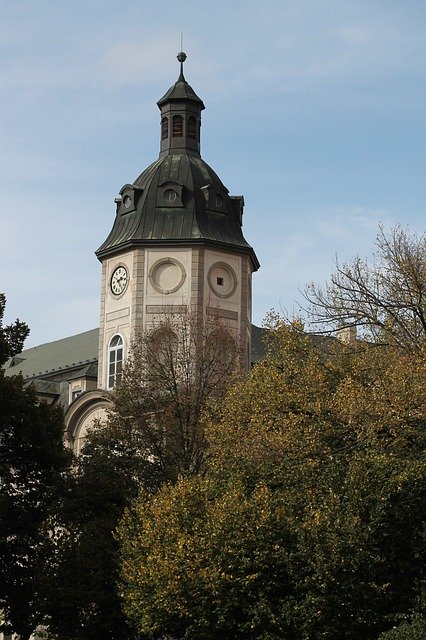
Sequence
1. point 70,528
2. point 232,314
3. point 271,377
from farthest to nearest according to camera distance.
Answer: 1. point 232,314
2. point 70,528
3. point 271,377

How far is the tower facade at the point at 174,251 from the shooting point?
Answer: 51656mm

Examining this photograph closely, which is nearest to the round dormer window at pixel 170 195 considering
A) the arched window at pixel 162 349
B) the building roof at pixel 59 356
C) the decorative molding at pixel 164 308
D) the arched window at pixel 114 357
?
the decorative molding at pixel 164 308

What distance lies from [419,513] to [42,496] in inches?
446

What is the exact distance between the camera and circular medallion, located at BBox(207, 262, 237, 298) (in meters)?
52.1

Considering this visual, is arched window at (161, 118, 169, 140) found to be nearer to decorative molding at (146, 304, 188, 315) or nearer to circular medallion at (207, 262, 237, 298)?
circular medallion at (207, 262, 237, 298)

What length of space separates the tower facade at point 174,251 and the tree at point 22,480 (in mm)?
16350

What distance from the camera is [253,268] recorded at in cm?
5472

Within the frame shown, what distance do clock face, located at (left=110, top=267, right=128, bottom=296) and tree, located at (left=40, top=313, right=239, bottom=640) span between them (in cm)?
882

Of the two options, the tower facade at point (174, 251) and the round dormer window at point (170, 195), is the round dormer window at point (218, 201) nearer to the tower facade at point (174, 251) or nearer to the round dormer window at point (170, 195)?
the tower facade at point (174, 251)

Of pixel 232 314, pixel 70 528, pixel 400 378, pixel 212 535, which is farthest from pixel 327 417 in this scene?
pixel 232 314

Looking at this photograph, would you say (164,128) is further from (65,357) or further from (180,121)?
(65,357)

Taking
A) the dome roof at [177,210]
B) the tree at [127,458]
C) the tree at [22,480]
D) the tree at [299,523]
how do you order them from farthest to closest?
the dome roof at [177,210] → the tree at [22,480] → the tree at [127,458] → the tree at [299,523]

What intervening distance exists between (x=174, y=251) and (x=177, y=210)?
207 cm

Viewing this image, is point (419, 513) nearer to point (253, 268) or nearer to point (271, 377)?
point (271, 377)
